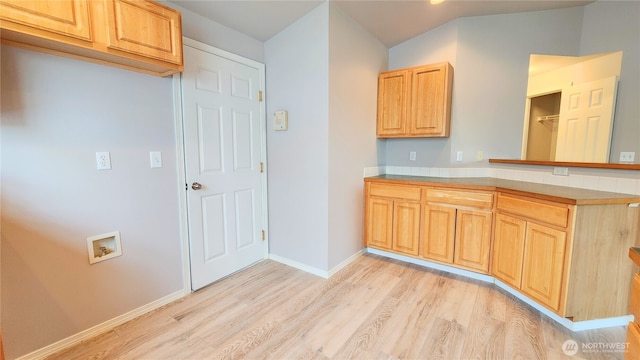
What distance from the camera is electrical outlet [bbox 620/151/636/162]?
2.56m

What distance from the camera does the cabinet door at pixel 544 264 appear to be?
5.84 ft

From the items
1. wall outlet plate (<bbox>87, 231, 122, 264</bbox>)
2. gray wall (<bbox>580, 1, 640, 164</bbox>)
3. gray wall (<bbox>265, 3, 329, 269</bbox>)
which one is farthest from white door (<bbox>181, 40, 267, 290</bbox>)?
gray wall (<bbox>580, 1, 640, 164</bbox>)

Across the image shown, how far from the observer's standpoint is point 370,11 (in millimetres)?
2451

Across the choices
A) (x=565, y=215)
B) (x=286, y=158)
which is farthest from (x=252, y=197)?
(x=565, y=215)

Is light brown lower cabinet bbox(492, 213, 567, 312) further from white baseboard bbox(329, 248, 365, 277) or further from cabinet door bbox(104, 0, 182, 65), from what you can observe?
cabinet door bbox(104, 0, 182, 65)

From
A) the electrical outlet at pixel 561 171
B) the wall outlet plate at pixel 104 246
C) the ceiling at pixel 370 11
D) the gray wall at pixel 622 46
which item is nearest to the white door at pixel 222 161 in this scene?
the ceiling at pixel 370 11

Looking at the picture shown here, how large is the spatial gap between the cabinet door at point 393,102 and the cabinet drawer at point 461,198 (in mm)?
777

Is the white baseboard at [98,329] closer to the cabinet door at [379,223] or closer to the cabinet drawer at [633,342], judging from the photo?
the cabinet door at [379,223]

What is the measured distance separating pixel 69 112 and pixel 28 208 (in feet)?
1.90

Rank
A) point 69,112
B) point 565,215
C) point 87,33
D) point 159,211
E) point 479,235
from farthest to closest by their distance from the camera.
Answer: point 479,235 → point 159,211 → point 565,215 → point 69,112 → point 87,33

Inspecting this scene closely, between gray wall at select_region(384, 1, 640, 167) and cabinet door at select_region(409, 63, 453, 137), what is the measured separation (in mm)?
213

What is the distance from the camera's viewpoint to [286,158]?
8.68 ft

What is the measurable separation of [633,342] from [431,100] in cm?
236

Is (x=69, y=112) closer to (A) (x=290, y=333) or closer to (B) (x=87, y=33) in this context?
(B) (x=87, y=33)
